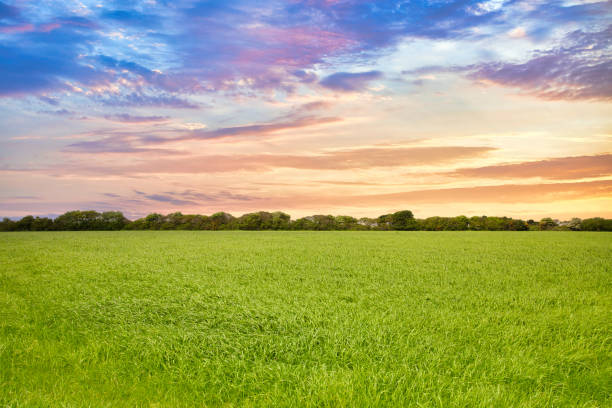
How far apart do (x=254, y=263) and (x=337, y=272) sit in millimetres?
3099

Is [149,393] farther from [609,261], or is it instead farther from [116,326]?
[609,261]

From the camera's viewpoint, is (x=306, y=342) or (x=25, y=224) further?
(x=25, y=224)

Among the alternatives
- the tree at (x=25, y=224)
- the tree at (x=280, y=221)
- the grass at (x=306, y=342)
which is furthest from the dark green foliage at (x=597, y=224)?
the tree at (x=25, y=224)

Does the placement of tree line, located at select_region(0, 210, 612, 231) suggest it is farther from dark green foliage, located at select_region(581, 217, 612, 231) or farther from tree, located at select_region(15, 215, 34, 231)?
dark green foliage, located at select_region(581, 217, 612, 231)

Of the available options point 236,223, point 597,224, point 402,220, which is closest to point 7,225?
point 236,223

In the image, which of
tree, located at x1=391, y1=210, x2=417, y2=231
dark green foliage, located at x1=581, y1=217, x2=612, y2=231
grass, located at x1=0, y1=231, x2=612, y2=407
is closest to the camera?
grass, located at x1=0, y1=231, x2=612, y2=407

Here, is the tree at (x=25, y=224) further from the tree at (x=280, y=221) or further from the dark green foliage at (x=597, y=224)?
the dark green foliage at (x=597, y=224)

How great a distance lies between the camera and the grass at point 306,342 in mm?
3963

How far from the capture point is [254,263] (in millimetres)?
11984

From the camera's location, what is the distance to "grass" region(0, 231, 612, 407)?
3.96 meters

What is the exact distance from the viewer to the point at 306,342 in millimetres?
4895

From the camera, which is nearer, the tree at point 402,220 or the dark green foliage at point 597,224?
the dark green foliage at point 597,224

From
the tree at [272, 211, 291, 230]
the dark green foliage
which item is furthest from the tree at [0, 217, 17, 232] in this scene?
the dark green foliage

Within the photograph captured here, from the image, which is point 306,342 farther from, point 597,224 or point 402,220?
point 597,224
